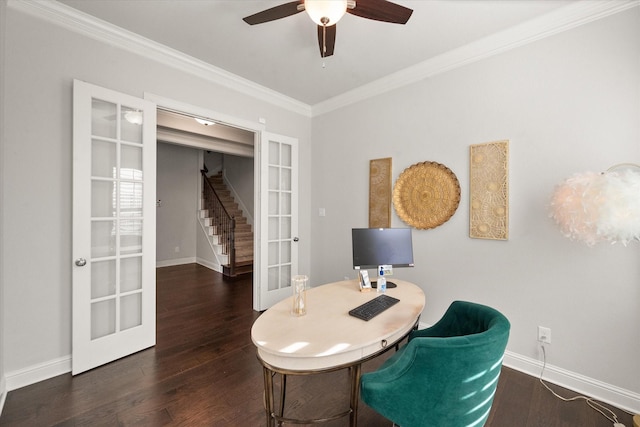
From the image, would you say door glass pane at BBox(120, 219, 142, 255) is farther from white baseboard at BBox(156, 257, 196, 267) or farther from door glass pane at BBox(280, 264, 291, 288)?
white baseboard at BBox(156, 257, 196, 267)

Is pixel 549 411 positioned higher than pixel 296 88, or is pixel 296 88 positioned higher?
pixel 296 88

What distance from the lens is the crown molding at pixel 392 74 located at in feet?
6.32

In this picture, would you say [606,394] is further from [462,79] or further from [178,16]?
[178,16]

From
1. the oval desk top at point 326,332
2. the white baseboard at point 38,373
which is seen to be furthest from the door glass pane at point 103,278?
the oval desk top at point 326,332

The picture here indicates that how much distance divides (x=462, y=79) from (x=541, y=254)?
1.73m

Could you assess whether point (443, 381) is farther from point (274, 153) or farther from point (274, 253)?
point (274, 153)

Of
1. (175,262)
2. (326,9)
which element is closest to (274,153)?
(326,9)

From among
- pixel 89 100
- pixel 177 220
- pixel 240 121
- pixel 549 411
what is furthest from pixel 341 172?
pixel 177 220

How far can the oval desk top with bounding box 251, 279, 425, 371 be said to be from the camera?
1.17m

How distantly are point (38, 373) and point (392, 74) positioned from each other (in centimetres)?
419

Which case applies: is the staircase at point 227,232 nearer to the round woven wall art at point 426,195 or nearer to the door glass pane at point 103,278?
the door glass pane at point 103,278

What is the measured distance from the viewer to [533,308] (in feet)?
7.10

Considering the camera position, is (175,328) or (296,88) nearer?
(175,328)

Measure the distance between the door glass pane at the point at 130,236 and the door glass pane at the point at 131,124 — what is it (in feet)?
2.47
